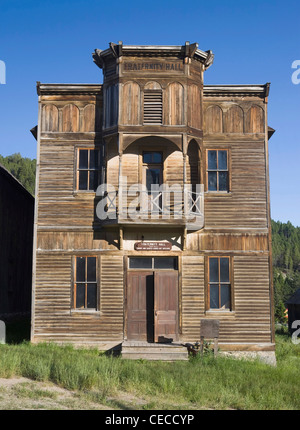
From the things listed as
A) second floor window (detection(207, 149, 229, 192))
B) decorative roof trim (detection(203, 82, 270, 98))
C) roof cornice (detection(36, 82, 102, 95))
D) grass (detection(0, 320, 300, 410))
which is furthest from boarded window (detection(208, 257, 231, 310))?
roof cornice (detection(36, 82, 102, 95))

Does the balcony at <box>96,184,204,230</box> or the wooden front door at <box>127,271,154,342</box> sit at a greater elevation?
the balcony at <box>96,184,204,230</box>

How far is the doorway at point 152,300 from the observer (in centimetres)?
1770

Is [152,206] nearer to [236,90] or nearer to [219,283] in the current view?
[219,283]

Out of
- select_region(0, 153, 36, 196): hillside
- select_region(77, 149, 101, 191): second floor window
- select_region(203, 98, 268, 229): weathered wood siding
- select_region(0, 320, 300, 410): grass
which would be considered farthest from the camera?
select_region(0, 153, 36, 196): hillside

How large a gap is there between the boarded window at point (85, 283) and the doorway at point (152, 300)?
130 cm

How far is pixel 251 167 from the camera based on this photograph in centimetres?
1886

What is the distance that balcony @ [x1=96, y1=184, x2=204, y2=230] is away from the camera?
57.2ft

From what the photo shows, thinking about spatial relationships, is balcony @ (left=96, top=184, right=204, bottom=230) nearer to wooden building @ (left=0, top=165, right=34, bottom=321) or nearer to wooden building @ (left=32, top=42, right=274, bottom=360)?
wooden building @ (left=32, top=42, right=274, bottom=360)

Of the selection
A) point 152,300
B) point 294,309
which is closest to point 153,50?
point 152,300

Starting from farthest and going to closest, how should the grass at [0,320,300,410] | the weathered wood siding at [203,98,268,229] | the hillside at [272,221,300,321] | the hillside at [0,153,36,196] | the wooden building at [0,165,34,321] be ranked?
the hillside at [272,221,300,321] < the hillside at [0,153,36,196] < the wooden building at [0,165,34,321] < the weathered wood siding at [203,98,268,229] < the grass at [0,320,300,410]

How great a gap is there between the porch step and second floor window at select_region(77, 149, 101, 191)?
20.2ft

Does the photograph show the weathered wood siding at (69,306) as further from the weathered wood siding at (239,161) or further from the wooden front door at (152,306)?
the weathered wood siding at (239,161)

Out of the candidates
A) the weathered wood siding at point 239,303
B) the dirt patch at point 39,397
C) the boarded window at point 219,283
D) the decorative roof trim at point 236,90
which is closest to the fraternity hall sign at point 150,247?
the weathered wood siding at point 239,303

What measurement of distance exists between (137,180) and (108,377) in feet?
26.6
